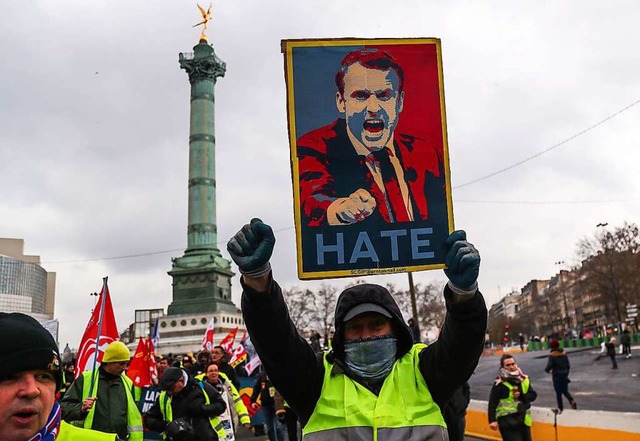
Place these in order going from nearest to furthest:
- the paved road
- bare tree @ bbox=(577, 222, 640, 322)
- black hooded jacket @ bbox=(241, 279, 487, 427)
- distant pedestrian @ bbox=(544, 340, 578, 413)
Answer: black hooded jacket @ bbox=(241, 279, 487, 427)
distant pedestrian @ bbox=(544, 340, 578, 413)
the paved road
bare tree @ bbox=(577, 222, 640, 322)

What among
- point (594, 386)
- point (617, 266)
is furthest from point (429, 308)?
point (594, 386)

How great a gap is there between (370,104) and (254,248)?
55.2 inches

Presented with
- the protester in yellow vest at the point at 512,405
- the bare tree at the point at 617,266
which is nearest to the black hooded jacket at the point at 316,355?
the protester in yellow vest at the point at 512,405

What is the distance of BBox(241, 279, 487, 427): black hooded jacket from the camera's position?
7.79ft

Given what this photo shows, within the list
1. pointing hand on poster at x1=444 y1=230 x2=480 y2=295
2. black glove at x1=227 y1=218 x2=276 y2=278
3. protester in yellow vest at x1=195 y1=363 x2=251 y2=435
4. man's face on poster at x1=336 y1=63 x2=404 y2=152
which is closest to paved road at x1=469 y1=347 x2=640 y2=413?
protester in yellow vest at x1=195 y1=363 x2=251 y2=435

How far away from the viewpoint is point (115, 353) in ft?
19.9

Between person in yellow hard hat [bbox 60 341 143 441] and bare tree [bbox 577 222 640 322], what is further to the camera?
bare tree [bbox 577 222 640 322]

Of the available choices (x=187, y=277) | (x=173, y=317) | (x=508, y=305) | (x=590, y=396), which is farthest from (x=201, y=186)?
(x=508, y=305)

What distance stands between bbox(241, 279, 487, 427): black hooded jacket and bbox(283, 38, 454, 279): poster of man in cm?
46

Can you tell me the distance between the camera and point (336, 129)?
333 centimetres

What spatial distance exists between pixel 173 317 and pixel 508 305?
14677cm

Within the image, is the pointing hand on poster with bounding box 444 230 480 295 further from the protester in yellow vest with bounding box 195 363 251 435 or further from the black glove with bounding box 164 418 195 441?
the protester in yellow vest with bounding box 195 363 251 435

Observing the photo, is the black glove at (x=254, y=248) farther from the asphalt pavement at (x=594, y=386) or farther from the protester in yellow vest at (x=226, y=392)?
the asphalt pavement at (x=594, y=386)

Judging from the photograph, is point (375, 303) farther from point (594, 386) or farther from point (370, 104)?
point (594, 386)
